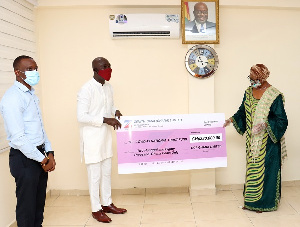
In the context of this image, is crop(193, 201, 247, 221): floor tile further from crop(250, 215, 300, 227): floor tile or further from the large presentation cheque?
the large presentation cheque

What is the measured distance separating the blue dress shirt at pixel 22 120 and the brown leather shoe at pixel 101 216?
1.23m

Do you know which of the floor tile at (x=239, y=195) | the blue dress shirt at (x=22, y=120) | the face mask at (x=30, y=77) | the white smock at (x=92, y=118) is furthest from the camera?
the floor tile at (x=239, y=195)

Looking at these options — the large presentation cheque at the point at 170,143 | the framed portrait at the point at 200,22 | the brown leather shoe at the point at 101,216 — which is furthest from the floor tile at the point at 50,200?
Answer: the framed portrait at the point at 200,22

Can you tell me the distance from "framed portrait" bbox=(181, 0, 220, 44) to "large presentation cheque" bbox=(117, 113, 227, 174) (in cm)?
100

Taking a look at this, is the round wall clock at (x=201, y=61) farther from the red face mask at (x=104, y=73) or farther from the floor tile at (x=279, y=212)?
the floor tile at (x=279, y=212)

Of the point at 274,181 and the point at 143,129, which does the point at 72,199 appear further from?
the point at 274,181

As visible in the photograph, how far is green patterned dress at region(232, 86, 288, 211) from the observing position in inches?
132

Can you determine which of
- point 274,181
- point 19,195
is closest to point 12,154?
point 19,195

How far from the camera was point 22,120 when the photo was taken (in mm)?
2291

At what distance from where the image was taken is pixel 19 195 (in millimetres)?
2434

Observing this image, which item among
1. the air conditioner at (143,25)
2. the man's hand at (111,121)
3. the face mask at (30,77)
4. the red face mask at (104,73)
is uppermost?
the air conditioner at (143,25)

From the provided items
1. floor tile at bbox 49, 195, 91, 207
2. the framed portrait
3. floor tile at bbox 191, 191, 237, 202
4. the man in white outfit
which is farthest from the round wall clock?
floor tile at bbox 49, 195, 91, 207

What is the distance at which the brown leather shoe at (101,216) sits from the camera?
332 cm

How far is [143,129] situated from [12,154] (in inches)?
62.3
